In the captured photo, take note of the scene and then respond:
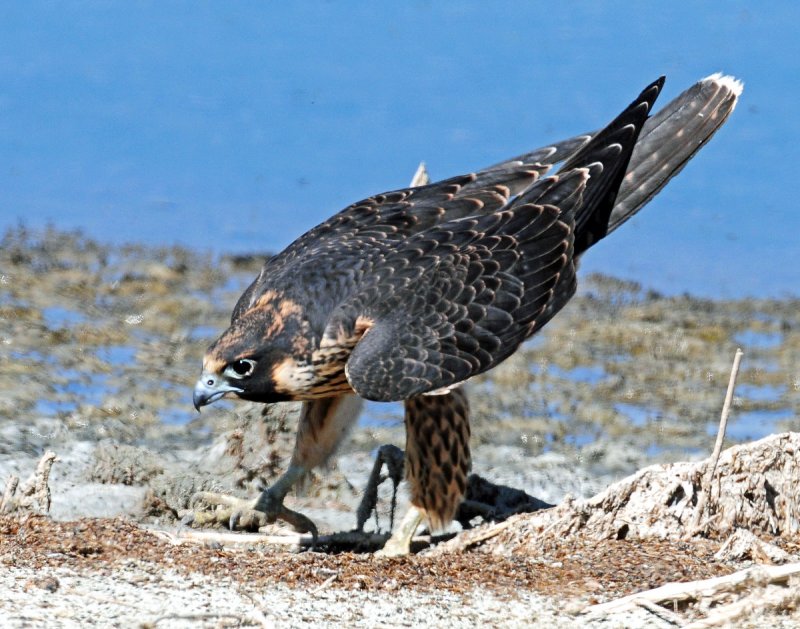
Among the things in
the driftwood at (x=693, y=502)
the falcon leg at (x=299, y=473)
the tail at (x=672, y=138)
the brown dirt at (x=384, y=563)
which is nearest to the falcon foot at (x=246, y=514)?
the falcon leg at (x=299, y=473)

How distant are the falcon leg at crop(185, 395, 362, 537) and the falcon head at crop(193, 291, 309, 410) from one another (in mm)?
514

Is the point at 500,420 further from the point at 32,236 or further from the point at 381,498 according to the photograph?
the point at 32,236

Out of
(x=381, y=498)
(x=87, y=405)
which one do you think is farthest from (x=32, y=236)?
(x=381, y=498)

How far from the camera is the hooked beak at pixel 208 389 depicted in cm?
580

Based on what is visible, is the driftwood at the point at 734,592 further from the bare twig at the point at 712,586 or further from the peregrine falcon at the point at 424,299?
the peregrine falcon at the point at 424,299

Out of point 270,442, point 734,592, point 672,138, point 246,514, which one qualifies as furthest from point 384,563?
point 672,138

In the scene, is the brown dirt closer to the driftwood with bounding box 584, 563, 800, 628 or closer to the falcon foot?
the driftwood with bounding box 584, 563, 800, 628

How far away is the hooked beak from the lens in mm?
5805

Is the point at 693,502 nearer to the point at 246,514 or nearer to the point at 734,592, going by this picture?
the point at 734,592

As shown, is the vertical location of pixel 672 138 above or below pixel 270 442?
above

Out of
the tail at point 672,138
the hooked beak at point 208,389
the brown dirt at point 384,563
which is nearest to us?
the brown dirt at point 384,563

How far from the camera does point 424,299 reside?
237 inches

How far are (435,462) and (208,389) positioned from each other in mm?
1059

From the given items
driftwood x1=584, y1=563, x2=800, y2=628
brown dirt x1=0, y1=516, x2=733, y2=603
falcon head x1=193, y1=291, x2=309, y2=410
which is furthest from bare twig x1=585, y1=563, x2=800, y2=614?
falcon head x1=193, y1=291, x2=309, y2=410
